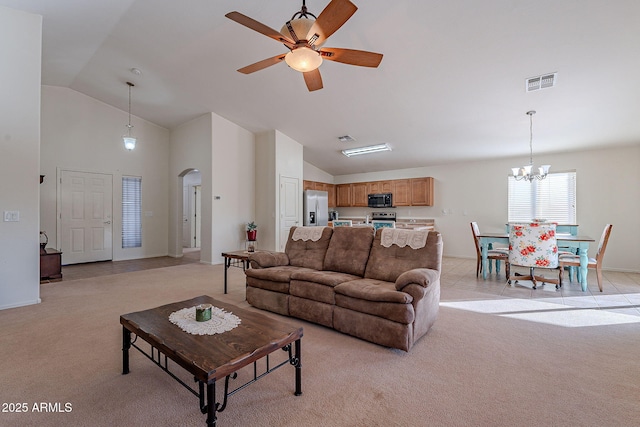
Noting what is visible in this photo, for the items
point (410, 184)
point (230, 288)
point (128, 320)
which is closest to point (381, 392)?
point (128, 320)

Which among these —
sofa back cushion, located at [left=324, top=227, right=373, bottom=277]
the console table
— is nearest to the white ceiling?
sofa back cushion, located at [left=324, top=227, right=373, bottom=277]

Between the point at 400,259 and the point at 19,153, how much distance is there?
461 centimetres

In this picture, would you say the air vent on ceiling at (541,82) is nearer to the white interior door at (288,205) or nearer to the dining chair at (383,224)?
the dining chair at (383,224)

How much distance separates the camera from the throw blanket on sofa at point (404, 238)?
9.97ft

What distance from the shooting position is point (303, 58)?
7.53 ft

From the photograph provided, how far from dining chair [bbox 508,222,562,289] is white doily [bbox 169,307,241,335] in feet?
13.7

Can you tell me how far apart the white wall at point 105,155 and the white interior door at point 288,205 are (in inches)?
127

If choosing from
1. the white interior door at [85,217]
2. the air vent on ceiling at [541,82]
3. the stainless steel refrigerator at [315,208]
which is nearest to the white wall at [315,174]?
the stainless steel refrigerator at [315,208]

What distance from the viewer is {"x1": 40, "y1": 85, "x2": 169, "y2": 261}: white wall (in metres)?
6.01

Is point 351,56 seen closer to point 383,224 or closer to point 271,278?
point 271,278

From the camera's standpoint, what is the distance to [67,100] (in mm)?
6199

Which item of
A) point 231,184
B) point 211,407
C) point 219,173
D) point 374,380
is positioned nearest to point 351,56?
point 374,380

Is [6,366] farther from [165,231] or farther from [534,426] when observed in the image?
[165,231]

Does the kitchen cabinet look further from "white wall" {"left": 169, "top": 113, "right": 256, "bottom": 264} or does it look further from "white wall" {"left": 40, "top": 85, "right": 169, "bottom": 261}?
"white wall" {"left": 40, "top": 85, "right": 169, "bottom": 261}
